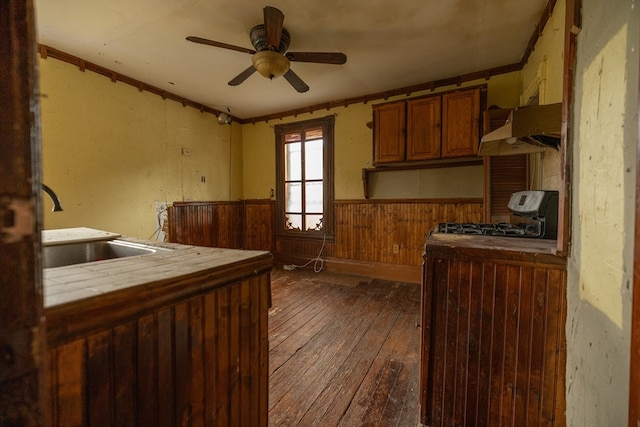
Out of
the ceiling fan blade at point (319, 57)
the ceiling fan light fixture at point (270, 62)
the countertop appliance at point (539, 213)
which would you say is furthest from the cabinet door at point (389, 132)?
the countertop appliance at point (539, 213)

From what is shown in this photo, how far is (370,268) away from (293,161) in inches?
85.6

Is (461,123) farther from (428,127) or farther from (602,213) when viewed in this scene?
(602,213)

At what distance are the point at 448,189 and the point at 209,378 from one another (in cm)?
347

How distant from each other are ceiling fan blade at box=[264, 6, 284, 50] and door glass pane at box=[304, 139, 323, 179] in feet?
7.55

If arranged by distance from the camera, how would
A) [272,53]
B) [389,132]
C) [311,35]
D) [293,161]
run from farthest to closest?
1. [293,161]
2. [389,132]
3. [311,35]
4. [272,53]

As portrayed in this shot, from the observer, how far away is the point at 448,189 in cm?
357

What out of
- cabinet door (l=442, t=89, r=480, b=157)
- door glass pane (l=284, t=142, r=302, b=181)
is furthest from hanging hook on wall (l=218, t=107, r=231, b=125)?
cabinet door (l=442, t=89, r=480, b=157)

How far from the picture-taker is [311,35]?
2561mm

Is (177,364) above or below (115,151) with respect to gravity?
below

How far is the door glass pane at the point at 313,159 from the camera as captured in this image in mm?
4480

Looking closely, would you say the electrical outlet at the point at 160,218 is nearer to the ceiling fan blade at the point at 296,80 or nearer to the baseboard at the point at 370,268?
the baseboard at the point at 370,268

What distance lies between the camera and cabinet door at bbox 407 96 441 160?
127 inches

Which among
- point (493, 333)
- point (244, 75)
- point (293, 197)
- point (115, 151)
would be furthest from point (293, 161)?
point (493, 333)

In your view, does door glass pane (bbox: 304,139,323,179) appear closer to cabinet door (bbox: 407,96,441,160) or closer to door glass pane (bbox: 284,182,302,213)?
door glass pane (bbox: 284,182,302,213)
